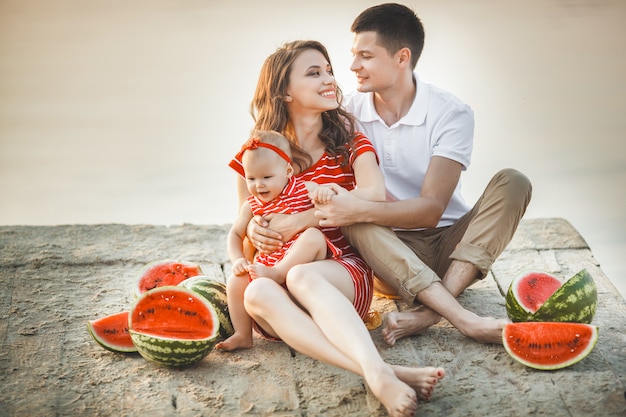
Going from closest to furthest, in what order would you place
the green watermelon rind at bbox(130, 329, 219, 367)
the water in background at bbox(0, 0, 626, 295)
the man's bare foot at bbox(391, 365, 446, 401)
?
the man's bare foot at bbox(391, 365, 446, 401)
the green watermelon rind at bbox(130, 329, 219, 367)
the water in background at bbox(0, 0, 626, 295)

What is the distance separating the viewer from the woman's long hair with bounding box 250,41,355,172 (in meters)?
4.37

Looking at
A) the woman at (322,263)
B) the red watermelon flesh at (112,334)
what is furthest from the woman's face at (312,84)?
the red watermelon flesh at (112,334)

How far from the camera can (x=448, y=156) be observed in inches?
175

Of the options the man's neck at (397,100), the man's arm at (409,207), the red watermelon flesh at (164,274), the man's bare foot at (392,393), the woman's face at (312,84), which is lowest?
the red watermelon flesh at (164,274)

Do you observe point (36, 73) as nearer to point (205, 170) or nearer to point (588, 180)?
point (205, 170)

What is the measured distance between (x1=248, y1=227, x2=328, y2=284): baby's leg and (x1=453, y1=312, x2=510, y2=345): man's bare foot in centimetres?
77

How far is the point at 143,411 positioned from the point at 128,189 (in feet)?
13.6

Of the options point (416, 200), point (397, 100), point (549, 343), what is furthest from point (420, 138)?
point (549, 343)

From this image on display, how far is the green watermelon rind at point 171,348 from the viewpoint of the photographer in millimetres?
3738

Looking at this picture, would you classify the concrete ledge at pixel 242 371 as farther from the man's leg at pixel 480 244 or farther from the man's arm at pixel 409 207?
the man's arm at pixel 409 207

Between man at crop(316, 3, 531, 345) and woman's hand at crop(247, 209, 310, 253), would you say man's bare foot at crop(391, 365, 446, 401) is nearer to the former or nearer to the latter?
man at crop(316, 3, 531, 345)

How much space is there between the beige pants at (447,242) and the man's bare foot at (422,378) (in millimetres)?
713

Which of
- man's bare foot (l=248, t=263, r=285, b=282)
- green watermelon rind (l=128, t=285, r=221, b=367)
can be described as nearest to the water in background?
man's bare foot (l=248, t=263, r=285, b=282)

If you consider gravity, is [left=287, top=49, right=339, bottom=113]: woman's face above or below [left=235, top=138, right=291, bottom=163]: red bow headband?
above
